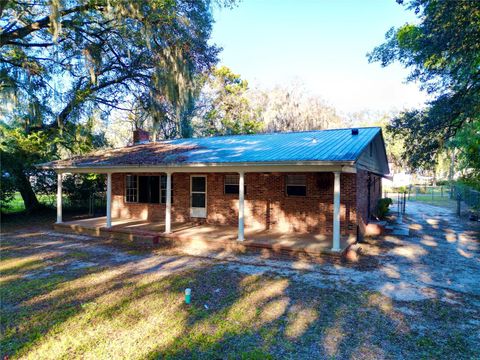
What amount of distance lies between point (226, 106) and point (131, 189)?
14.3m

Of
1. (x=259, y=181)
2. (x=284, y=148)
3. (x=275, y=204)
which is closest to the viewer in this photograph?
(x=284, y=148)

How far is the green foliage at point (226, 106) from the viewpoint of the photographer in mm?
25281

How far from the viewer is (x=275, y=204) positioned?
34.9 feet

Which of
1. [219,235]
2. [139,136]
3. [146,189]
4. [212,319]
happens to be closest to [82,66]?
[139,136]

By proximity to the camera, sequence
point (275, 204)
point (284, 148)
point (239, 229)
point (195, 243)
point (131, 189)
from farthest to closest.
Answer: point (131, 189)
point (275, 204)
point (284, 148)
point (195, 243)
point (239, 229)

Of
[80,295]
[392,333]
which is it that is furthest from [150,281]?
[392,333]

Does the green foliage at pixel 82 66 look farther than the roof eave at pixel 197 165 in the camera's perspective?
Yes

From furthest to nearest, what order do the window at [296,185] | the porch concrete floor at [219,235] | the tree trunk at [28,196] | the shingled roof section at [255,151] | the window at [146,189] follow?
1. the tree trunk at [28,196]
2. the window at [146,189]
3. the window at [296,185]
4. the porch concrete floor at [219,235]
5. the shingled roof section at [255,151]

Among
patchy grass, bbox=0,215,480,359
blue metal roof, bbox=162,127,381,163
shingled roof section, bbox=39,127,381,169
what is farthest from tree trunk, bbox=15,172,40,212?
patchy grass, bbox=0,215,480,359

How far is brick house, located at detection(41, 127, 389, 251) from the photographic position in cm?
838

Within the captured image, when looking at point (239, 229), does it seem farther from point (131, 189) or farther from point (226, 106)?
point (226, 106)

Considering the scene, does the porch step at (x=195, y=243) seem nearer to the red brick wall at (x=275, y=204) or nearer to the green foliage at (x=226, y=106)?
the red brick wall at (x=275, y=204)

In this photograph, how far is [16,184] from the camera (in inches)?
560

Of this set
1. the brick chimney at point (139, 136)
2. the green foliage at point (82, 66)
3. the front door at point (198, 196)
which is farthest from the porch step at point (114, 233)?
the brick chimney at point (139, 136)
